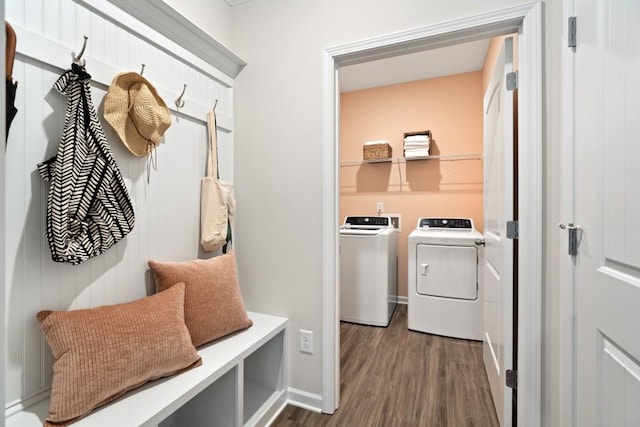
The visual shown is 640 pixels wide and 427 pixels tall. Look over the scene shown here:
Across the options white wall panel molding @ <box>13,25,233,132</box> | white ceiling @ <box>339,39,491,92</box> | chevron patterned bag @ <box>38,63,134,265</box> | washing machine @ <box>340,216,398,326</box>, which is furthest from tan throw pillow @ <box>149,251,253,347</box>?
white ceiling @ <box>339,39,491,92</box>

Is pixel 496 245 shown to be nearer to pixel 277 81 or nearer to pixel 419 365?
pixel 419 365

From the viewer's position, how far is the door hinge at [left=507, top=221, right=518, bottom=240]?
1.41 metres

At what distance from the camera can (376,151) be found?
3389 millimetres

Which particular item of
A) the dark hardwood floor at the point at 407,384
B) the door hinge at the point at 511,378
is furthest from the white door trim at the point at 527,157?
the dark hardwood floor at the point at 407,384

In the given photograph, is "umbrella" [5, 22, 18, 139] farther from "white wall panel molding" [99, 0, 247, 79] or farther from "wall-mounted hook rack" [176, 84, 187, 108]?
"wall-mounted hook rack" [176, 84, 187, 108]

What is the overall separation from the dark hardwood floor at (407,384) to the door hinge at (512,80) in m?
1.70

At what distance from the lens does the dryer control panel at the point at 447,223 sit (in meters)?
3.02

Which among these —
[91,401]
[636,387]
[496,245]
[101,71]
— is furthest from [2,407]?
[496,245]

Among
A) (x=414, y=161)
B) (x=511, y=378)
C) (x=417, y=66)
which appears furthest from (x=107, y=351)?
(x=417, y=66)

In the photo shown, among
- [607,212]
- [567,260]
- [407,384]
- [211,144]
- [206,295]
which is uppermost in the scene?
[211,144]

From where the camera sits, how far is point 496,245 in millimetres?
1663

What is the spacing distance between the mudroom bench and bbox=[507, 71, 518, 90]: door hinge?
1680mm

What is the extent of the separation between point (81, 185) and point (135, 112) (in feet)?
1.24

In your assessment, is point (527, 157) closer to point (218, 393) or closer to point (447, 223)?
point (218, 393)
